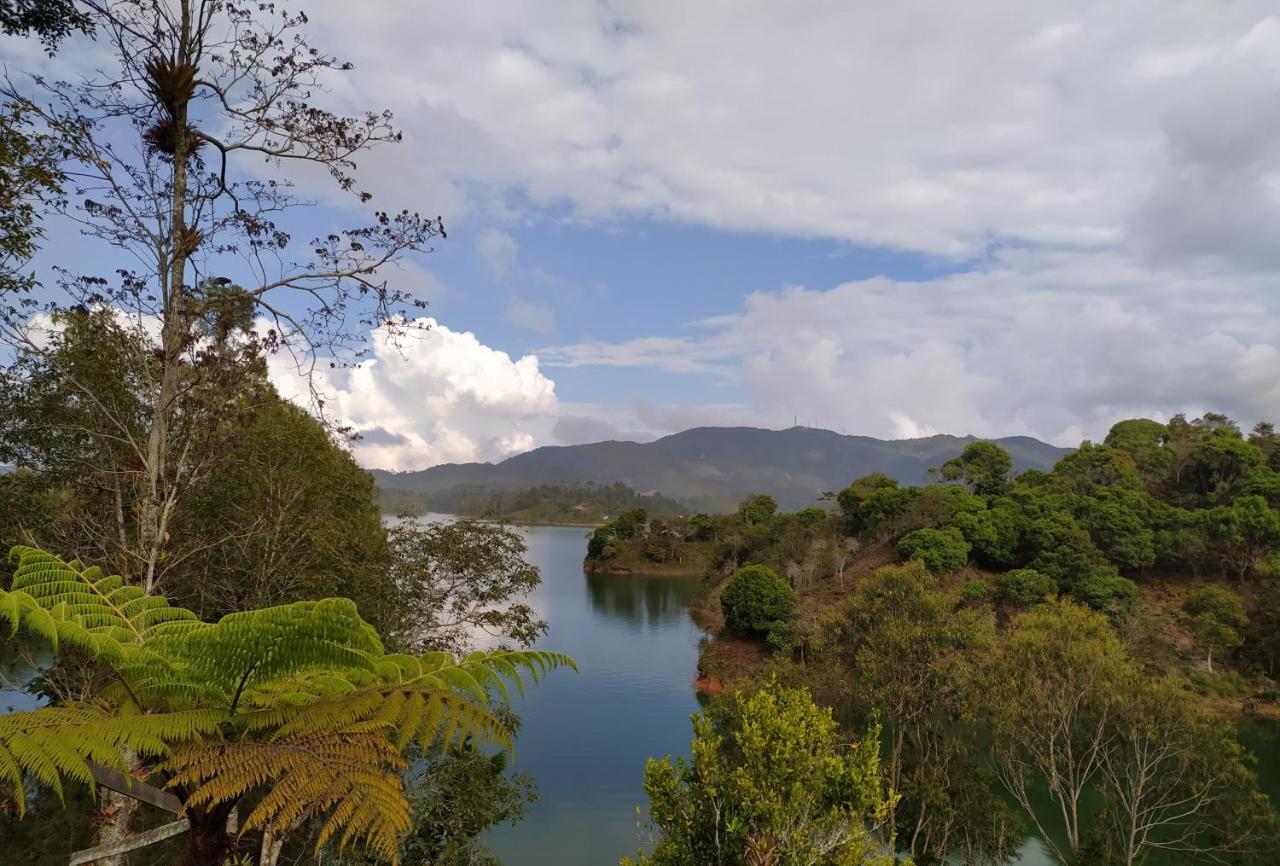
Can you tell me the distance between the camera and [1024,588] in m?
32.7

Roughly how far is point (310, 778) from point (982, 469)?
5183cm

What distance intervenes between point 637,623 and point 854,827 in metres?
38.0

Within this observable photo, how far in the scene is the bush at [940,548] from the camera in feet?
120

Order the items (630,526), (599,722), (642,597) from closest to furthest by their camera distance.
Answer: (599,722) → (642,597) → (630,526)

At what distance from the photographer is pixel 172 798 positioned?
10.5 ft

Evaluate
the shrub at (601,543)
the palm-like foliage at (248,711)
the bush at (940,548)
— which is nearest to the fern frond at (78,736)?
the palm-like foliage at (248,711)

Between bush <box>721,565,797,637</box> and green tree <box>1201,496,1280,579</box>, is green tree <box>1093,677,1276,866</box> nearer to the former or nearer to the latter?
bush <box>721,565,797,637</box>

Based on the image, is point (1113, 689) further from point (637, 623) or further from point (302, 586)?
point (637, 623)

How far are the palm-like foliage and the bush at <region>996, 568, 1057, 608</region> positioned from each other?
3512 cm

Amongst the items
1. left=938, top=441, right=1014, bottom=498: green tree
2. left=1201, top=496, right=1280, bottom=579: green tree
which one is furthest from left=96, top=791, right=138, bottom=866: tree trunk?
left=938, top=441, right=1014, bottom=498: green tree

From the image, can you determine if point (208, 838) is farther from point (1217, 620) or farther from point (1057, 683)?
point (1217, 620)

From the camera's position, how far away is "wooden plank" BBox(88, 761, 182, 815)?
3009 millimetres

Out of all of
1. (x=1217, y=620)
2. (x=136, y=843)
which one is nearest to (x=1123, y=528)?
(x=1217, y=620)

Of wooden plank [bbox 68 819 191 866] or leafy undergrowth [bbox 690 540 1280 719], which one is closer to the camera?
wooden plank [bbox 68 819 191 866]
